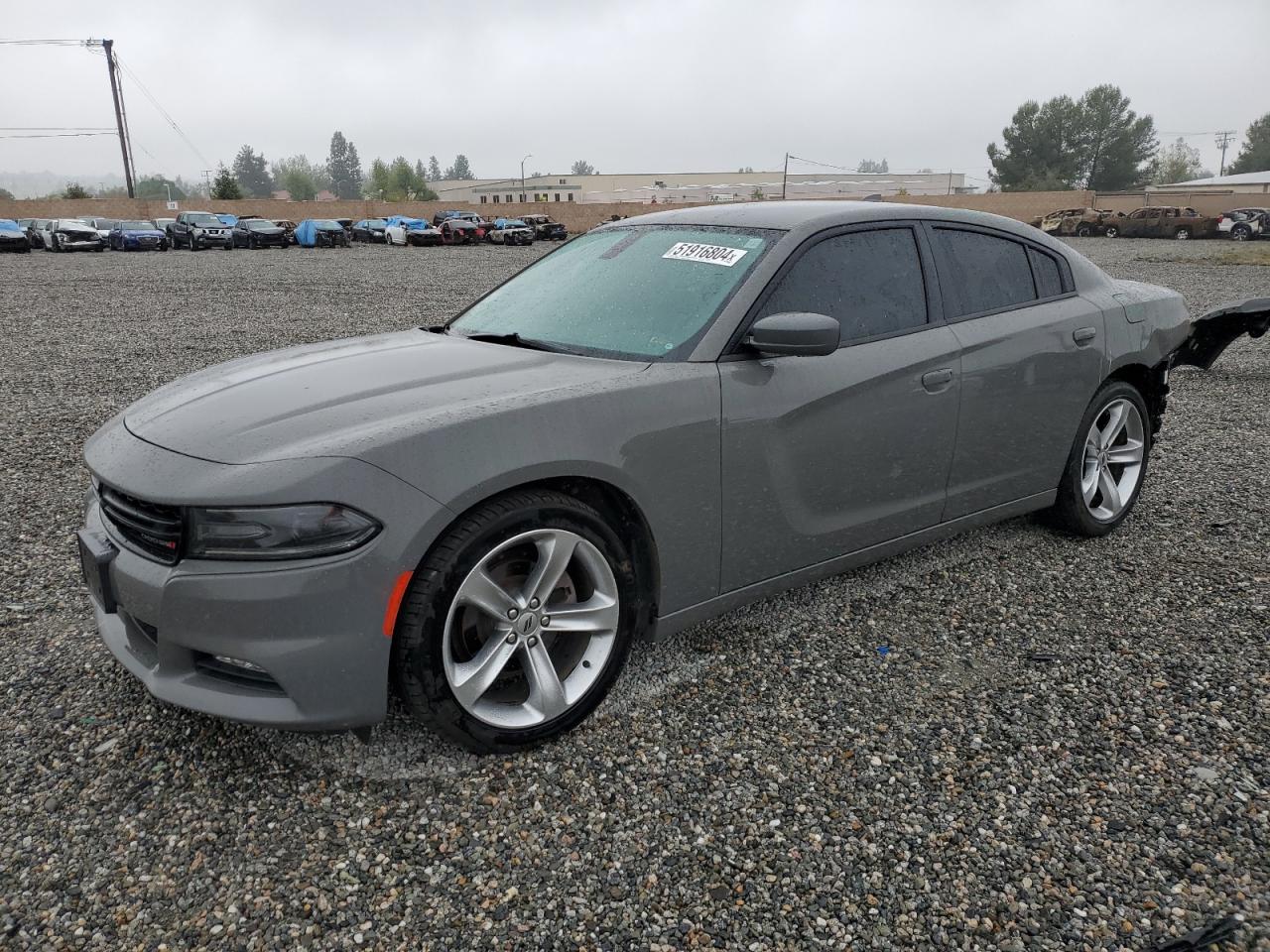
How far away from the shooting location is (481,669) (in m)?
2.51

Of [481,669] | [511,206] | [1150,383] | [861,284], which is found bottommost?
[481,669]

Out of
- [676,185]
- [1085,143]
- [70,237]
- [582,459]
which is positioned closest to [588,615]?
[582,459]

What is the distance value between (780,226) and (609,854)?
7.17 feet

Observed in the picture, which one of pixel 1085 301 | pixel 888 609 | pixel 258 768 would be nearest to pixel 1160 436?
pixel 1085 301

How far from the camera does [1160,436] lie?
21.0 feet

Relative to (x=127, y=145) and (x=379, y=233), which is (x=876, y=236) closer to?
(x=379, y=233)

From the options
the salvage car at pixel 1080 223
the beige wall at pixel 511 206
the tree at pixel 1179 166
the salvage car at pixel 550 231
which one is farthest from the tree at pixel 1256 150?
the salvage car at pixel 550 231

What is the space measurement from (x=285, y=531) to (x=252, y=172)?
195 meters

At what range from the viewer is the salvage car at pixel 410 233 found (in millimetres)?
37375

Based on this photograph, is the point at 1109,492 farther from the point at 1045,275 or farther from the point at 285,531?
the point at 285,531

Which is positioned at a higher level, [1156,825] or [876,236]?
[876,236]

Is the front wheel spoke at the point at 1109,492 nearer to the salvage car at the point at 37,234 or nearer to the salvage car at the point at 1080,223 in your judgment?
the salvage car at the point at 37,234

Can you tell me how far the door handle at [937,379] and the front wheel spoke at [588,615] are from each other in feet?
4.94

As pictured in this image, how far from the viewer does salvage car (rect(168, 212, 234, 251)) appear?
33.9 m
